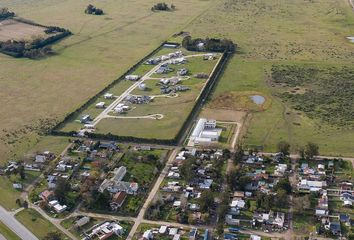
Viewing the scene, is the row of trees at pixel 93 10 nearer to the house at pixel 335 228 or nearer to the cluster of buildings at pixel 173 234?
the cluster of buildings at pixel 173 234

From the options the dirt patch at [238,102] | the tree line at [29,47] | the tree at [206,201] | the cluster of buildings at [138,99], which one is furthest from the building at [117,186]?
the tree line at [29,47]

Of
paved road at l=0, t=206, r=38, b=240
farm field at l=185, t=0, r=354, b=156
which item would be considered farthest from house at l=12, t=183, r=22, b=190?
farm field at l=185, t=0, r=354, b=156

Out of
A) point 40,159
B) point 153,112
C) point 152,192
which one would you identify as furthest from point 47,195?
point 153,112

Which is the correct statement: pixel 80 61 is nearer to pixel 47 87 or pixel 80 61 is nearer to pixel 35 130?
pixel 47 87

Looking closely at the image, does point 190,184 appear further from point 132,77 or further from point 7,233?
point 132,77

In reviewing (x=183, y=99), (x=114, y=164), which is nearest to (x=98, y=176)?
(x=114, y=164)

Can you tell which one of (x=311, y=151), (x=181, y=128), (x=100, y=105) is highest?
(x=311, y=151)

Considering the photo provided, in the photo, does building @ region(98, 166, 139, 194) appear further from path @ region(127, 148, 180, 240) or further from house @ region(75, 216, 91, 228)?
house @ region(75, 216, 91, 228)
